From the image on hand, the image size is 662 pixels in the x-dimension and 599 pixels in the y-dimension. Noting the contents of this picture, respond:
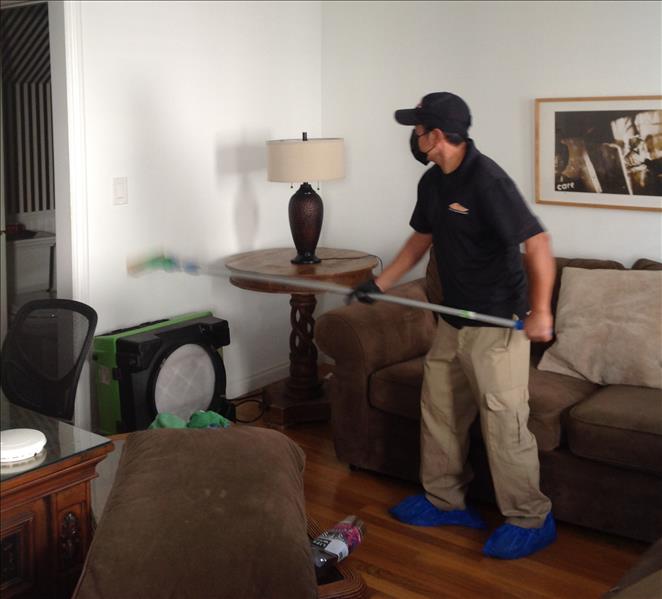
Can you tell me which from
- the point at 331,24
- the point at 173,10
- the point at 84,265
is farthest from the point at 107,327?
the point at 331,24

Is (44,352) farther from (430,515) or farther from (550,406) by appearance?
(550,406)

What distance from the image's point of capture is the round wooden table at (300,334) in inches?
154

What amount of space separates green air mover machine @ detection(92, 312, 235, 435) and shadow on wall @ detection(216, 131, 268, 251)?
598mm

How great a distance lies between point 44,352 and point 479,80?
2370 mm

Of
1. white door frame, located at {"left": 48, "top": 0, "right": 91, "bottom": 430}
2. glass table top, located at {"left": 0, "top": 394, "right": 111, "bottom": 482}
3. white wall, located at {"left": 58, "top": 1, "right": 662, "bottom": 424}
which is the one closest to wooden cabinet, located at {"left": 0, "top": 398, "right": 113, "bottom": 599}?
glass table top, located at {"left": 0, "top": 394, "right": 111, "bottom": 482}

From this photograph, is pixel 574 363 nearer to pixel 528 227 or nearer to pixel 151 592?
pixel 528 227

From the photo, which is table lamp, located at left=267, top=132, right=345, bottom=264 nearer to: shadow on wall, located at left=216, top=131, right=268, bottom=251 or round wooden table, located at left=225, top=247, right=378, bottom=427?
round wooden table, located at left=225, top=247, right=378, bottom=427

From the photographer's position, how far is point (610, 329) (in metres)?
3.27

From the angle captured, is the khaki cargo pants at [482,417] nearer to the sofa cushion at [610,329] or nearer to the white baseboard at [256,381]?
the sofa cushion at [610,329]

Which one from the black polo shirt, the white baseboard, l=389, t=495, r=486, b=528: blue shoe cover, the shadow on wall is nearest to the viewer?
the black polo shirt

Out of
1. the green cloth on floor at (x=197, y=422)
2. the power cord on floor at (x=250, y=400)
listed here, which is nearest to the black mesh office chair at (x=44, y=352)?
the green cloth on floor at (x=197, y=422)

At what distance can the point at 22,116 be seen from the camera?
4.75 meters

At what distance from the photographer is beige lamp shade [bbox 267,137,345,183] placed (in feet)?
12.5

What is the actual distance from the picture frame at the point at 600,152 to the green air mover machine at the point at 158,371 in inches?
64.4
